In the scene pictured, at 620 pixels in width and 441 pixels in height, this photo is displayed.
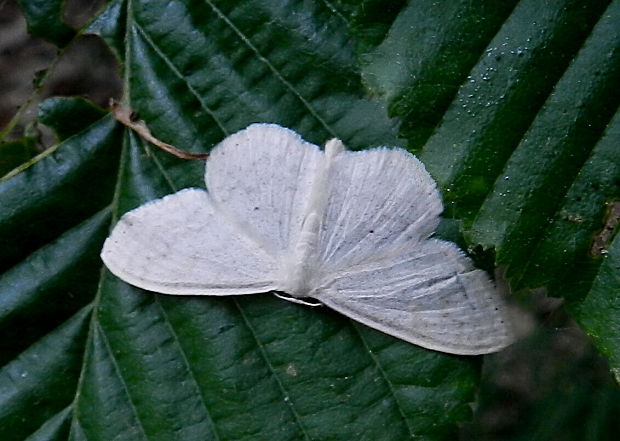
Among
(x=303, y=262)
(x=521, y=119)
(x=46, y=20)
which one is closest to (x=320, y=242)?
(x=303, y=262)

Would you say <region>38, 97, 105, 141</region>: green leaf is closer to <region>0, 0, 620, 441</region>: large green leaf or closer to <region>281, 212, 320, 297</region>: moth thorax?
<region>0, 0, 620, 441</region>: large green leaf

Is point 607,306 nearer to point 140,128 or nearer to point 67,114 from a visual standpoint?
point 140,128

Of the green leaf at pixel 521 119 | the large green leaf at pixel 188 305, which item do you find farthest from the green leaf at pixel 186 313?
the green leaf at pixel 521 119

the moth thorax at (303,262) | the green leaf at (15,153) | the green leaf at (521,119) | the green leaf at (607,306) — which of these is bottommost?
the green leaf at (607,306)

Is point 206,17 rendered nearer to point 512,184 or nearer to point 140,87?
point 140,87

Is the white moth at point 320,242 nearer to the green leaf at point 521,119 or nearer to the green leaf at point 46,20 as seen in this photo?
the green leaf at point 521,119

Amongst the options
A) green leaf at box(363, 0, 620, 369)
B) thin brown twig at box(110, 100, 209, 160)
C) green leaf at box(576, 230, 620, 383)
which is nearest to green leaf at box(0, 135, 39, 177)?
thin brown twig at box(110, 100, 209, 160)

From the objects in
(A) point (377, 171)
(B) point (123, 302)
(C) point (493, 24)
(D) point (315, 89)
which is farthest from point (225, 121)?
(C) point (493, 24)
